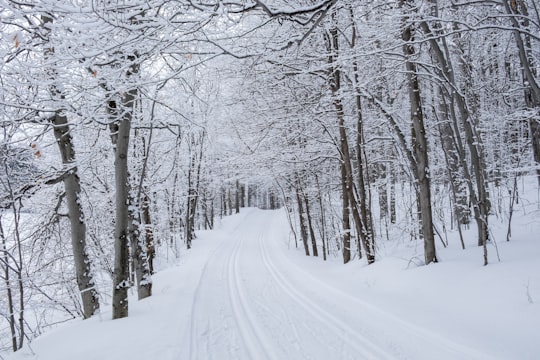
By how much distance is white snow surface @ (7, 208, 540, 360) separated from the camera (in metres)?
4.58

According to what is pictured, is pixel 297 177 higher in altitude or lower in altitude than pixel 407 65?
lower

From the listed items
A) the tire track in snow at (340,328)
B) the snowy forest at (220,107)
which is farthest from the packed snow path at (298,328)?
the snowy forest at (220,107)

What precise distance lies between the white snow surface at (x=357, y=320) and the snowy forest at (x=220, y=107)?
2.08 feet

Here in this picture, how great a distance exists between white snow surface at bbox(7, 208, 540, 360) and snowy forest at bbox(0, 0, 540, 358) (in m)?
0.63

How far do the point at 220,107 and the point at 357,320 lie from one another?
8.87 m

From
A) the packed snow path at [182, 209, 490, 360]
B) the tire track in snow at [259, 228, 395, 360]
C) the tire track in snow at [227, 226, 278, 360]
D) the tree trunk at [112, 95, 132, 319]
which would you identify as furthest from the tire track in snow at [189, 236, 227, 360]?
the tire track in snow at [259, 228, 395, 360]

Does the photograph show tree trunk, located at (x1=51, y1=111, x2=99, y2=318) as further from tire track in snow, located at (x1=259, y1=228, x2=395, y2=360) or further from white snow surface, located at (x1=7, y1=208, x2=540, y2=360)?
tire track in snow, located at (x1=259, y1=228, x2=395, y2=360)

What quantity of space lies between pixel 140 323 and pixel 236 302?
256 cm

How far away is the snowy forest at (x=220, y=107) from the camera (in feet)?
12.5

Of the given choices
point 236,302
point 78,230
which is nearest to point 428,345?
point 236,302

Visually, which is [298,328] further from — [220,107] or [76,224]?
[220,107]

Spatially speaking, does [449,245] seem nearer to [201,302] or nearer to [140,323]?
[201,302]

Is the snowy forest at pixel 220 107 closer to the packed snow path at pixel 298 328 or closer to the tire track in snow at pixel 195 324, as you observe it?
the tire track in snow at pixel 195 324

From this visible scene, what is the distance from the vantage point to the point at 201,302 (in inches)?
315
